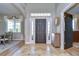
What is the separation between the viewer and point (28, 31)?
431 inches

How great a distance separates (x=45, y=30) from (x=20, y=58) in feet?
31.6

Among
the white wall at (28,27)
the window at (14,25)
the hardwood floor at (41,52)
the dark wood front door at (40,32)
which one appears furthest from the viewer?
the window at (14,25)

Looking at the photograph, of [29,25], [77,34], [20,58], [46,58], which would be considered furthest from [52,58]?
[77,34]

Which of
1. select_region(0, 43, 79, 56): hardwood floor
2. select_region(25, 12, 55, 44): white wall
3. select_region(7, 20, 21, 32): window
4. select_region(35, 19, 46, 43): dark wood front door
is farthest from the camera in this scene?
select_region(7, 20, 21, 32): window

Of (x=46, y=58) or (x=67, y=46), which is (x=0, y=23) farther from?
(x=46, y=58)

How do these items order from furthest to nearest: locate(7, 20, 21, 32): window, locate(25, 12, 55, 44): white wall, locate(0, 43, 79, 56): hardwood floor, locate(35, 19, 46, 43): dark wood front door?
locate(7, 20, 21, 32): window < locate(35, 19, 46, 43): dark wood front door < locate(25, 12, 55, 44): white wall < locate(0, 43, 79, 56): hardwood floor

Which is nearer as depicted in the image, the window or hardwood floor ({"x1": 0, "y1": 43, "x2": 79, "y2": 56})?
hardwood floor ({"x1": 0, "y1": 43, "x2": 79, "y2": 56})

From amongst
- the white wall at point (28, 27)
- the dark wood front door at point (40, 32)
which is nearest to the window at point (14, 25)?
the white wall at point (28, 27)

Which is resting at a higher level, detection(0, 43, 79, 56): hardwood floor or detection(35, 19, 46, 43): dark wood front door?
detection(35, 19, 46, 43): dark wood front door

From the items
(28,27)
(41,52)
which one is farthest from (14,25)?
(41,52)

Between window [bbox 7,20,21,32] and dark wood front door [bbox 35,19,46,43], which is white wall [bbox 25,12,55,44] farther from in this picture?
window [bbox 7,20,21,32]

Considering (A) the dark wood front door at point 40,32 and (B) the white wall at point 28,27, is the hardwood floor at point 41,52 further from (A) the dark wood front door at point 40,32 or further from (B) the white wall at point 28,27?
(A) the dark wood front door at point 40,32

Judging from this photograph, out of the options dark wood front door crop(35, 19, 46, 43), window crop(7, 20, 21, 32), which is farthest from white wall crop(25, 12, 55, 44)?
window crop(7, 20, 21, 32)

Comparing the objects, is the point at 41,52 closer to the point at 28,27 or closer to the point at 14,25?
the point at 28,27
